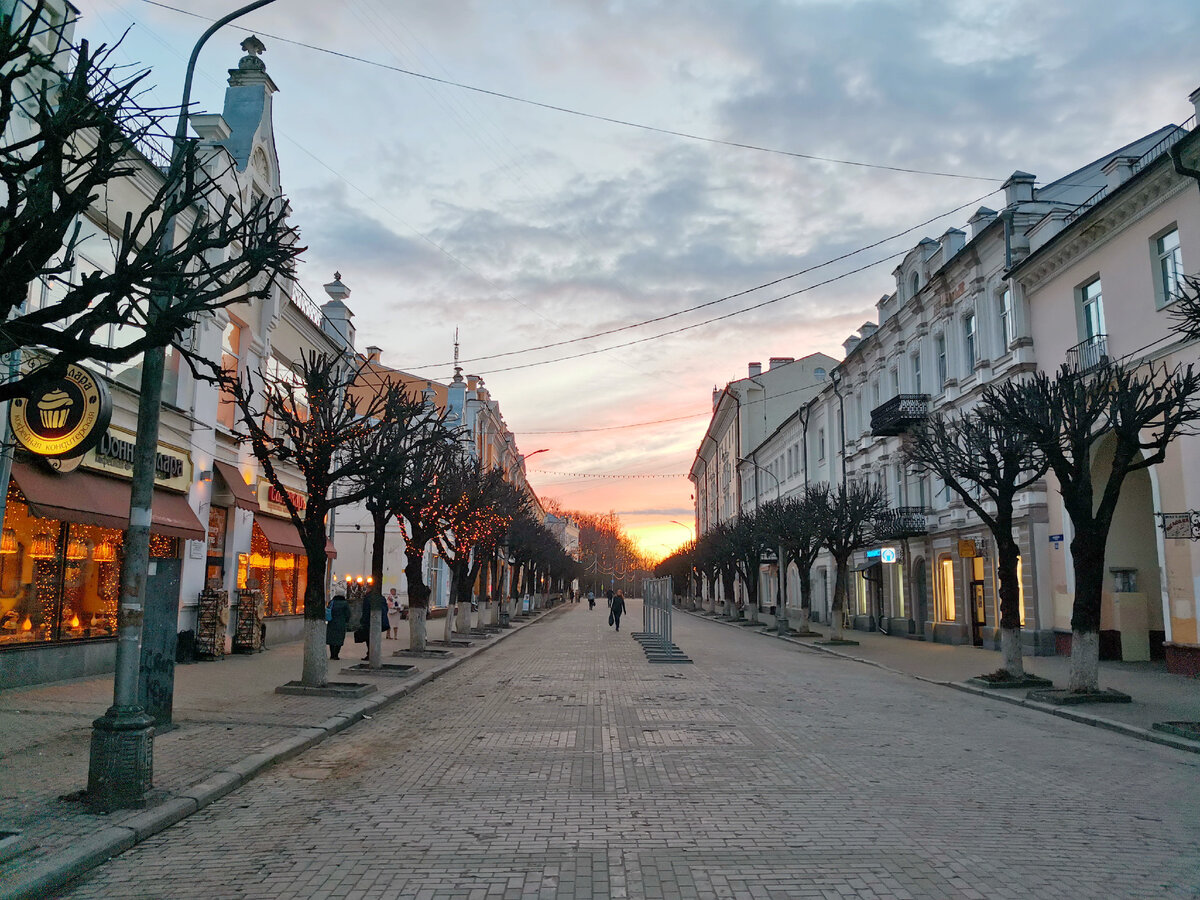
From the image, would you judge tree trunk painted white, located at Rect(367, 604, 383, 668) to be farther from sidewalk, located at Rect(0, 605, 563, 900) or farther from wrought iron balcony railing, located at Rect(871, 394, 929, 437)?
wrought iron balcony railing, located at Rect(871, 394, 929, 437)

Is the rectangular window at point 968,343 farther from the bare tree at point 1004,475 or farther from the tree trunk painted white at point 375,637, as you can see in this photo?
the tree trunk painted white at point 375,637

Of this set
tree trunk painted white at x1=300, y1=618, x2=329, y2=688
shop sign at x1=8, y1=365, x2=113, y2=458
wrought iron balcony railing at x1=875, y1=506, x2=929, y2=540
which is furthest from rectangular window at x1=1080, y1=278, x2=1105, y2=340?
shop sign at x1=8, y1=365, x2=113, y2=458

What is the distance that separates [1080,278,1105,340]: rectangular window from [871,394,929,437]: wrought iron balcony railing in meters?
8.41

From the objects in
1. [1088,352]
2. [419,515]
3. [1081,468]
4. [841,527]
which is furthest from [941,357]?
[419,515]

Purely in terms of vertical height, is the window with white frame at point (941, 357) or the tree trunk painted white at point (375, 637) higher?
the window with white frame at point (941, 357)

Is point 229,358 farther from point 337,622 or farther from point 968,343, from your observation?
point 968,343

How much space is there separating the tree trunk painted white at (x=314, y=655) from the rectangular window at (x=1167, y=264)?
724 inches

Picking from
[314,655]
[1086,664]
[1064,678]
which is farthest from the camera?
[1064,678]

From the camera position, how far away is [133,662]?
25.8 feet

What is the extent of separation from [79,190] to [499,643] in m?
25.9

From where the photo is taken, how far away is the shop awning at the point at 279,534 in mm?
24922

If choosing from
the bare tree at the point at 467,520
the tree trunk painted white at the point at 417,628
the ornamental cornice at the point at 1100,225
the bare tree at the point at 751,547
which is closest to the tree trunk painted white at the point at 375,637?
the tree trunk painted white at the point at 417,628

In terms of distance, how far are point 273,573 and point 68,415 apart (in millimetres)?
13349

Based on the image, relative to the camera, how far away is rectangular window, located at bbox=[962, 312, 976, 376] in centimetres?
2964
